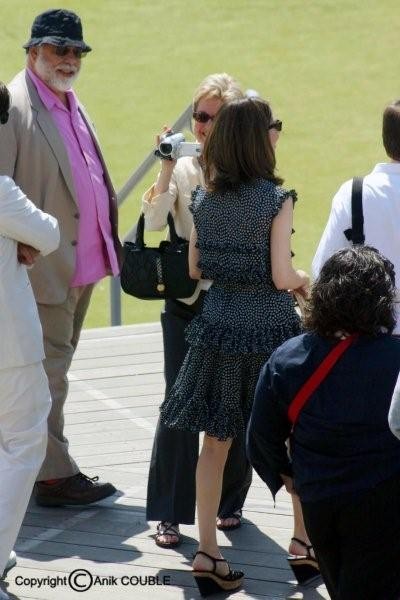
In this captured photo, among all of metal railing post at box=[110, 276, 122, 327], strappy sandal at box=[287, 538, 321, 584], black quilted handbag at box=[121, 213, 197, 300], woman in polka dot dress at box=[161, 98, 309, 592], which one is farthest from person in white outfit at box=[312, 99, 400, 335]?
metal railing post at box=[110, 276, 122, 327]

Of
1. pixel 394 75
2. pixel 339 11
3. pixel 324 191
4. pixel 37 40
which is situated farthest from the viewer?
pixel 339 11

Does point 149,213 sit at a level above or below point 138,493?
above

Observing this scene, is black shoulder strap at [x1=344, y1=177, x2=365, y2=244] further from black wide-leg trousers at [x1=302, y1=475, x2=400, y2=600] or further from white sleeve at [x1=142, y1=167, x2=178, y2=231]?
black wide-leg trousers at [x1=302, y1=475, x2=400, y2=600]

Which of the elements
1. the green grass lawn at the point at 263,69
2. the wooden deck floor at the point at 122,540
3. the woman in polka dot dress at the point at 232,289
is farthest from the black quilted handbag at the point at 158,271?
the green grass lawn at the point at 263,69

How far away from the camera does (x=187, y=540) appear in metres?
4.65

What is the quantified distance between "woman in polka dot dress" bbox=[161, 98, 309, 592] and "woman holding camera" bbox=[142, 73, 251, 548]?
293 mm

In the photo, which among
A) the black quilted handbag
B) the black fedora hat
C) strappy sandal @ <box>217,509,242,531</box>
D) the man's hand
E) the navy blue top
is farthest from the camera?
the black fedora hat

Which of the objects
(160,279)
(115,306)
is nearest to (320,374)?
(160,279)

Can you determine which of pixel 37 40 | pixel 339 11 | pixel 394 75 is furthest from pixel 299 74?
pixel 37 40

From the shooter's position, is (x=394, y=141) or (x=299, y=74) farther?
(x=299, y=74)

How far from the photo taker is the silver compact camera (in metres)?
4.36

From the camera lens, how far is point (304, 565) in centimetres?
421

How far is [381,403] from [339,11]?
14.8m

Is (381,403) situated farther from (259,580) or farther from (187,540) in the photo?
(187,540)
